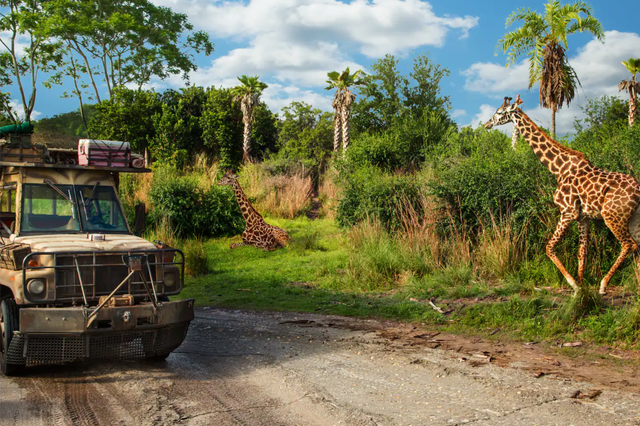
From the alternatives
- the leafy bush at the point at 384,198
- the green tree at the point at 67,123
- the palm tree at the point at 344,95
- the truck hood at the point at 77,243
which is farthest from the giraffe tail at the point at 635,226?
the green tree at the point at 67,123

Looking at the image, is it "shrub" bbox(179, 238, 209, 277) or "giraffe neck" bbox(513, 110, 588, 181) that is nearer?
"giraffe neck" bbox(513, 110, 588, 181)

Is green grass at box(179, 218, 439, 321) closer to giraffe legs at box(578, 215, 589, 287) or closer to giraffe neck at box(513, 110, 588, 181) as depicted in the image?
giraffe legs at box(578, 215, 589, 287)

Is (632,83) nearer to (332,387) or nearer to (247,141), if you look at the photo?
(247,141)

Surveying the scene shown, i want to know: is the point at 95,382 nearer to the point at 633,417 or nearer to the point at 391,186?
the point at 633,417

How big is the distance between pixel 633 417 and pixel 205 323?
5996mm

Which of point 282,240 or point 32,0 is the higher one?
point 32,0

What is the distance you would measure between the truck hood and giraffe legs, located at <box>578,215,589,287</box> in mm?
6755

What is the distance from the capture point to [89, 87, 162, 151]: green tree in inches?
1014

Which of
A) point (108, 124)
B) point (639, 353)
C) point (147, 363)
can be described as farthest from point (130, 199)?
point (639, 353)

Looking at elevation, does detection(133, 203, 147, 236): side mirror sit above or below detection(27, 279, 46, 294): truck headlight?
above

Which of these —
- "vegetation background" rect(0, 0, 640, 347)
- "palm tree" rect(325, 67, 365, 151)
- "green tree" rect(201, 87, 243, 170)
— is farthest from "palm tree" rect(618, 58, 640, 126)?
"green tree" rect(201, 87, 243, 170)

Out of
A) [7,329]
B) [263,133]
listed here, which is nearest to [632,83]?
[263,133]

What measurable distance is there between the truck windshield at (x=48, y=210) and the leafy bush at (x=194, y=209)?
33.1ft

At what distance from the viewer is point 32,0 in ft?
104
